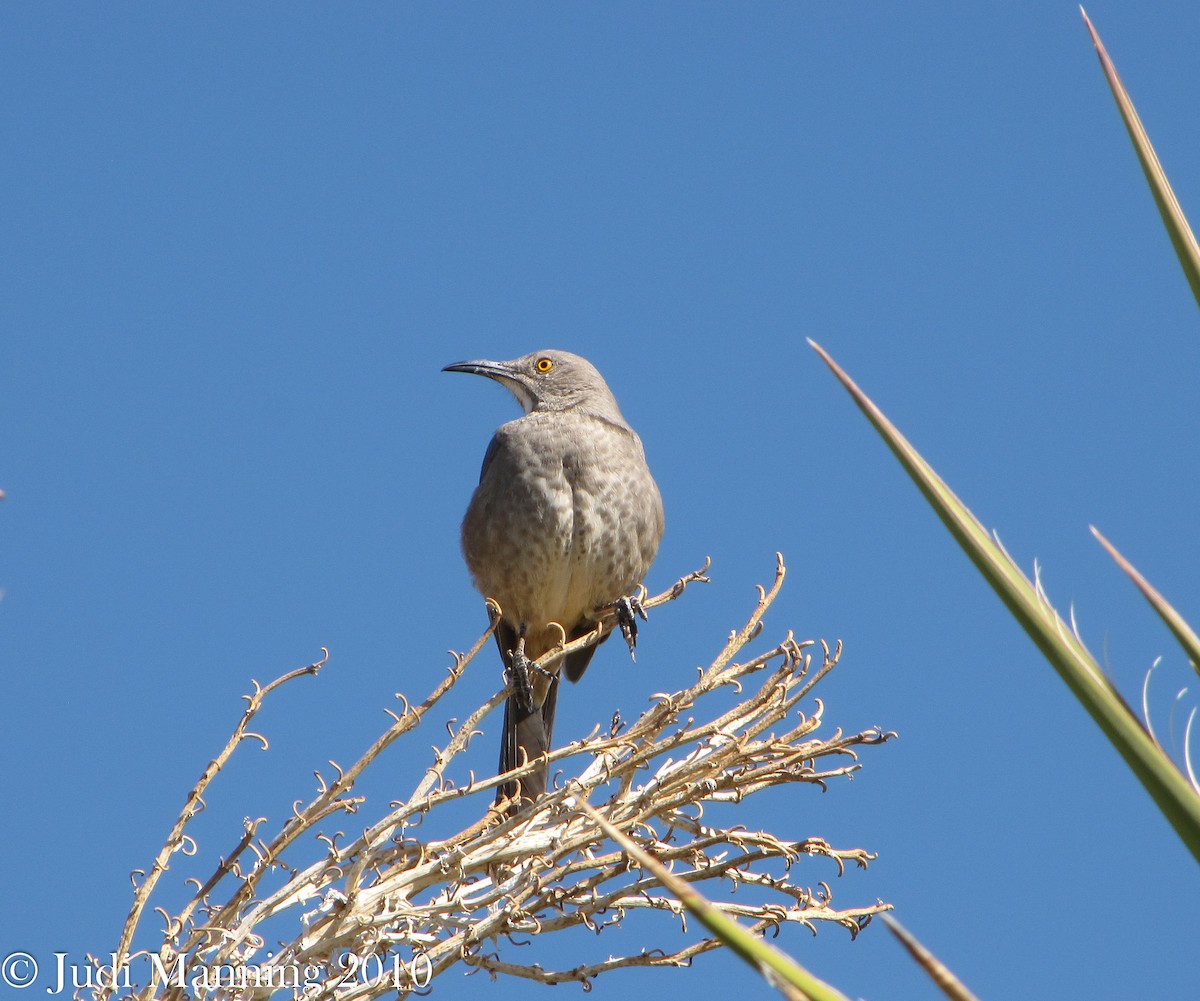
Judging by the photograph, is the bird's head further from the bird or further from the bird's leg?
the bird's leg

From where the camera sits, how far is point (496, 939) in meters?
2.84

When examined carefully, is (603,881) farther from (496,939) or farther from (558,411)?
(558,411)

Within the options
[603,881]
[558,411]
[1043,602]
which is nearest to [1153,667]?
[1043,602]

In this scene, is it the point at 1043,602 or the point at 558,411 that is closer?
the point at 1043,602

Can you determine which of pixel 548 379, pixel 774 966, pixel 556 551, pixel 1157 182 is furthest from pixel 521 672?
pixel 774 966

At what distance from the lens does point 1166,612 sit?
1580 millimetres

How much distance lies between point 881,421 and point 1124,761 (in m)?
0.44

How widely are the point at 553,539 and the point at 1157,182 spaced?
3584 millimetres

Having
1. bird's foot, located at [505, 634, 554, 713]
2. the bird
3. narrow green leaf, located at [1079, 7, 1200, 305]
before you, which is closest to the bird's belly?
the bird

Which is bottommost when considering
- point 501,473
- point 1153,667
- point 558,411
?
point 1153,667

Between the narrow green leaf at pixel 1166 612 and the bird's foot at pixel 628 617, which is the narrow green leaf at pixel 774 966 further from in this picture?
the bird's foot at pixel 628 617

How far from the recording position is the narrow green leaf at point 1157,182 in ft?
5.85

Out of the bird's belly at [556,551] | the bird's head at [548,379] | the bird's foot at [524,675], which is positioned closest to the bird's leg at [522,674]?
the bird's foot at [524,675]

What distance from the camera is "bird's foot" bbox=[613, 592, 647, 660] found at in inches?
202
